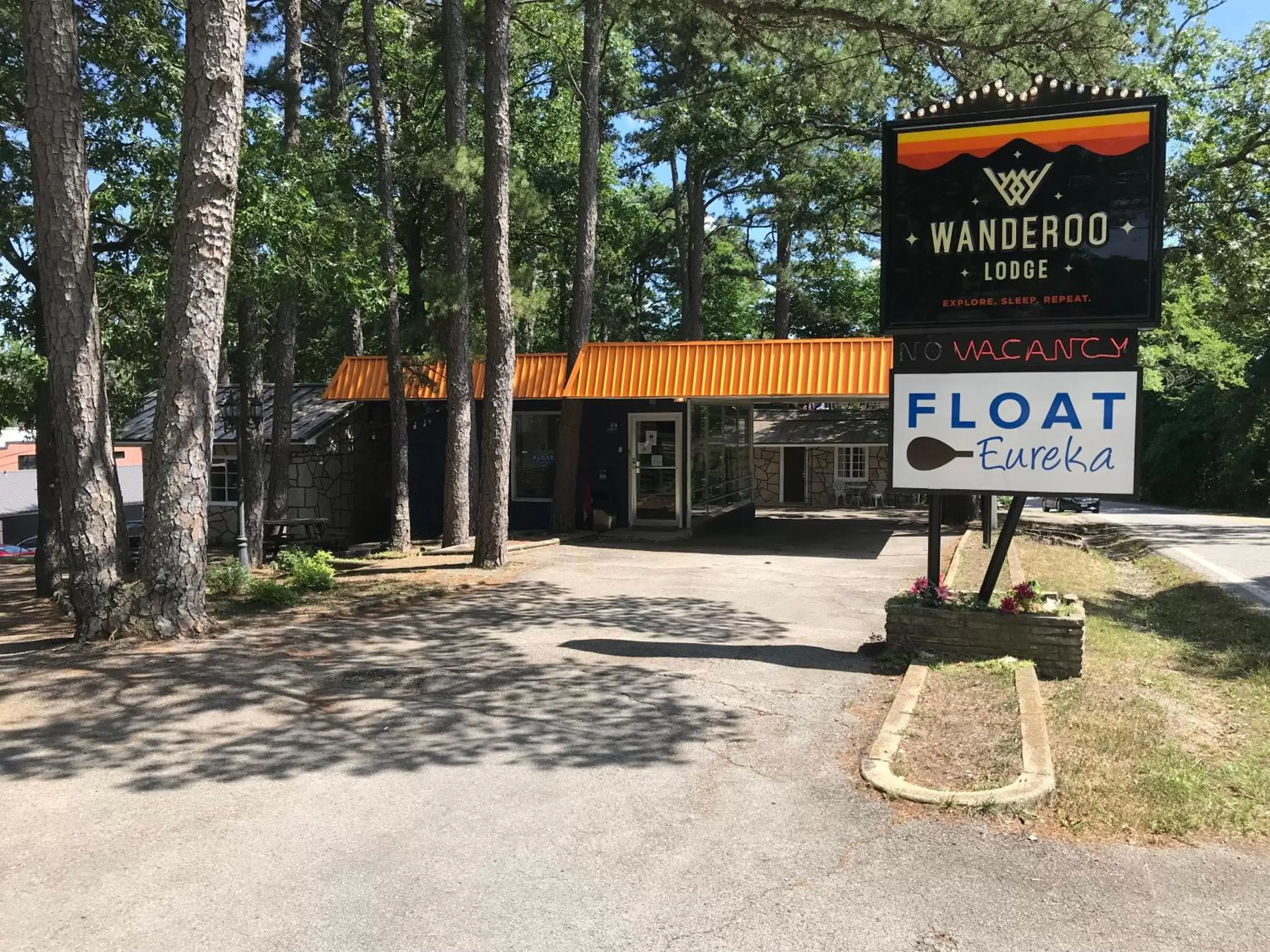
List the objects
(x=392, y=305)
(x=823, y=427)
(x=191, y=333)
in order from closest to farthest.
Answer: (x=191, y=333) → (x=392, y=305) → (x=823, y=427)

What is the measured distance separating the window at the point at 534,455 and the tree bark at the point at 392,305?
128 inches

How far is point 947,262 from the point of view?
22.8 ft

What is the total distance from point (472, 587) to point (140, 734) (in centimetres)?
539

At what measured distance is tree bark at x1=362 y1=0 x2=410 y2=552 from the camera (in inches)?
574

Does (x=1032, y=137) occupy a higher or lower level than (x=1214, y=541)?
higher

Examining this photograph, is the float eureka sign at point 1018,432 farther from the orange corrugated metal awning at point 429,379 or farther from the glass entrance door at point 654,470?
the glass entrance door at point 654,470

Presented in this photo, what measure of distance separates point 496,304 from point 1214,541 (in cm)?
1509

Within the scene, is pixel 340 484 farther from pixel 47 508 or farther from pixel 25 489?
pixel 25 489

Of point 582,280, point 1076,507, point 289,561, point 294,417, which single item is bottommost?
point 1076,507

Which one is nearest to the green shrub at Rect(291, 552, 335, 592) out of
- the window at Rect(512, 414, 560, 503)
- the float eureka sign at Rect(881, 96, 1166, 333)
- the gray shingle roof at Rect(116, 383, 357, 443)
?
the float eureka sign at Rect(881, 96, 1166, 333)

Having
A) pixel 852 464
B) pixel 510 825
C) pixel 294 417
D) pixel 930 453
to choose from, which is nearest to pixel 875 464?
pixel 852 464

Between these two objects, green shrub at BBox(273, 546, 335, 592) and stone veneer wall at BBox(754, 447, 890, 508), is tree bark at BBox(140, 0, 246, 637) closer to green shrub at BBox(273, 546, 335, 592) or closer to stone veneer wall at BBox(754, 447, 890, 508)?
green shrub at BBox(273, 546, 335, 592)

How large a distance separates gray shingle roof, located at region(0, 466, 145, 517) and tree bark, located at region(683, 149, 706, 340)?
2304 cm

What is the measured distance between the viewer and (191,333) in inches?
307
